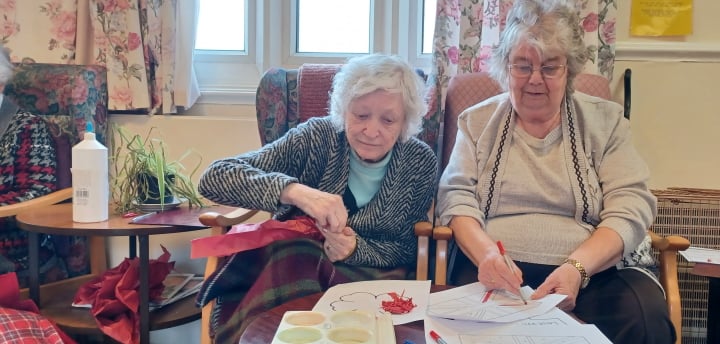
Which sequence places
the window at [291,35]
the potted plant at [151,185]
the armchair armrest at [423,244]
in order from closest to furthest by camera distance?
the armchair armrest at [423,244]
the potted plant at [151,185]
the window at [291,35]

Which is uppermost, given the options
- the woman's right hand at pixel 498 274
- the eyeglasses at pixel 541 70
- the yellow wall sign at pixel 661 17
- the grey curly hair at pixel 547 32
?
the yellow wall sign at pixel 661 17

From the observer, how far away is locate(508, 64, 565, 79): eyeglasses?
153cm

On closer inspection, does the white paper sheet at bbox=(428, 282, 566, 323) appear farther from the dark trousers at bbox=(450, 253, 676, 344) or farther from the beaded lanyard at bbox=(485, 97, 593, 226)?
the beaded lanyard at bbox=(485, 97, 593, 226)

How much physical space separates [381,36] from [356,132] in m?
1.02

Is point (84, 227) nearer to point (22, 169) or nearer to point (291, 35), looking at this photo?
point (22, 169)

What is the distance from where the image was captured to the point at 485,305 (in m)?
1.12

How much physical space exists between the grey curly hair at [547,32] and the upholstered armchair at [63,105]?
53.9 inches

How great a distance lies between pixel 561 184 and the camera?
1533 millimetres

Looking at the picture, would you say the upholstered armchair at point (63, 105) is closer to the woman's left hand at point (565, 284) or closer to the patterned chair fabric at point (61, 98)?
the patterned chair fabric at point (61, 98)

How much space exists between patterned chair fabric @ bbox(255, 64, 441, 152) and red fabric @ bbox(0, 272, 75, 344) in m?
0.76

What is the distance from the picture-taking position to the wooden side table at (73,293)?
166cm

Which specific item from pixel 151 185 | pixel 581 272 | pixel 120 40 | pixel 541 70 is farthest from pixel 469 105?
pixel 120 40

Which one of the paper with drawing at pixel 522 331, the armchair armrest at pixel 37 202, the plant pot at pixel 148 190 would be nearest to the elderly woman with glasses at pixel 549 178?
the paper with drawing at pixel 522 331

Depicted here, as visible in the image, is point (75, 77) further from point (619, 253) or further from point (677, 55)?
point (677, 55)
